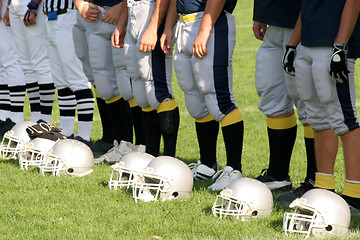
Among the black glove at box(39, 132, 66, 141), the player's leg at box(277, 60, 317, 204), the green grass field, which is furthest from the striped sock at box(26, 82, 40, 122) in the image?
the player's leg at box(277, 60, 317, 204)

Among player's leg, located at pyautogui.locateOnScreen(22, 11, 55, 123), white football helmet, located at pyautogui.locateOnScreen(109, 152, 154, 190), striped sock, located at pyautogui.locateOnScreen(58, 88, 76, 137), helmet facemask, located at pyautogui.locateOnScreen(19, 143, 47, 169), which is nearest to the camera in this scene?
white football helmet, located at pyautogui.locateOnScreen(109, 152, 154, 190)

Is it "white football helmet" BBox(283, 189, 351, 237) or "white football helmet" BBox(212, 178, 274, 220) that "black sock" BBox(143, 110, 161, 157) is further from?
"white football helmet" BBox(283, 189, 351, 237)

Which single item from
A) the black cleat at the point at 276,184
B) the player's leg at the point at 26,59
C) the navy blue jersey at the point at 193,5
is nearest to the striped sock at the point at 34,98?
the player's leg at the point at 26,59

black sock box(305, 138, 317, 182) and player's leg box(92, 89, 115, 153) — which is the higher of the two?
black sock box(305, 138, 317, 182)

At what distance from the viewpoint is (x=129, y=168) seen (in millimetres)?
4320

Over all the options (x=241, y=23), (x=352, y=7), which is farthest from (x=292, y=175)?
(x=241, y=23)

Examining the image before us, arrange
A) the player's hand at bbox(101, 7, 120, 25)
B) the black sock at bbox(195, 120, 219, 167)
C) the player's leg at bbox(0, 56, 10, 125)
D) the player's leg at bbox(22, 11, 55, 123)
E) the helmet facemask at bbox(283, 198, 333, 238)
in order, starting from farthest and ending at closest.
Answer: the player's leg at bbox(0, 56, 10, 125)
the player's leg at bbox(22, 11, 55, 123)
the player's hand at bbox(101, 7, 120, 25)
the black sock at bbox(195, 120, 219, 167)
the helmet facemask at bbox(283, 198, 333, 238)

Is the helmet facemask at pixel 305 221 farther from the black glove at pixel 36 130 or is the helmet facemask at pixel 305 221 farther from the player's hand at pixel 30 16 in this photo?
the player's hand at pixel 30 16

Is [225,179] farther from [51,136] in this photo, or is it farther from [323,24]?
[51,136]

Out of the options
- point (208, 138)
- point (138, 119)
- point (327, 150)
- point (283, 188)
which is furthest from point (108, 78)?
point (327, 150)

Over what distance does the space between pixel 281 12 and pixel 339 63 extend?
0.84 meters

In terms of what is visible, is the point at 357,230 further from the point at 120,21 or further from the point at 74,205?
the point at 120,21

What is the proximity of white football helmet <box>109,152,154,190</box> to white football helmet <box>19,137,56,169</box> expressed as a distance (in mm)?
888

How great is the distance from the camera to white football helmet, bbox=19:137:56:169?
5082mm
